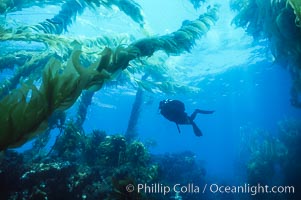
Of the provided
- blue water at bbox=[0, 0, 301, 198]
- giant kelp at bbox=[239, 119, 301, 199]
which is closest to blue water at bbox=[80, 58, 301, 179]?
blue water at bbox=[0, 0, 301, 198]

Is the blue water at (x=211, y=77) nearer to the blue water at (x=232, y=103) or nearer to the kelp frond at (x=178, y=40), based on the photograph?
the blue water at (x=232, y=103)

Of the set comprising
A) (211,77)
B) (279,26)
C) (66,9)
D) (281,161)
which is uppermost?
(211,77)

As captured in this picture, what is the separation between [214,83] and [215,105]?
43.6 feet

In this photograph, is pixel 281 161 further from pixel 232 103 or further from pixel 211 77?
pixel 232 103

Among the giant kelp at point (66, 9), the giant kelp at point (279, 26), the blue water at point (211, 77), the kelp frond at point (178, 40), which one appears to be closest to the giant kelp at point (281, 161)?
the blue water at point (211, 77)

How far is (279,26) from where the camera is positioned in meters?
7.21

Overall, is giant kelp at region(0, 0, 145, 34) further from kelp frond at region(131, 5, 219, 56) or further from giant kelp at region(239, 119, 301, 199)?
giant kelp at region(239, 119, 301, 199)

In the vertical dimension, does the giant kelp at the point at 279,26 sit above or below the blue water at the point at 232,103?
below

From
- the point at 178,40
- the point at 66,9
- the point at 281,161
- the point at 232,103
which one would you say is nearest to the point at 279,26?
the point at 178,40

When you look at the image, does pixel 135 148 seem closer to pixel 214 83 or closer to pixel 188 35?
pixel 188 35

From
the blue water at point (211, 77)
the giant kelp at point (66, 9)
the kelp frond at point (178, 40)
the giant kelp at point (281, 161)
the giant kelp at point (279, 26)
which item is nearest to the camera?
the kelp frond at point (178, 40)

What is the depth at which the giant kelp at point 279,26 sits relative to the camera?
707 centimetres

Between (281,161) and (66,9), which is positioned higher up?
(66,9)

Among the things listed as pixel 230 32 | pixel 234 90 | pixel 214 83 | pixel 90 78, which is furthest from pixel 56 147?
pixel 234 90
